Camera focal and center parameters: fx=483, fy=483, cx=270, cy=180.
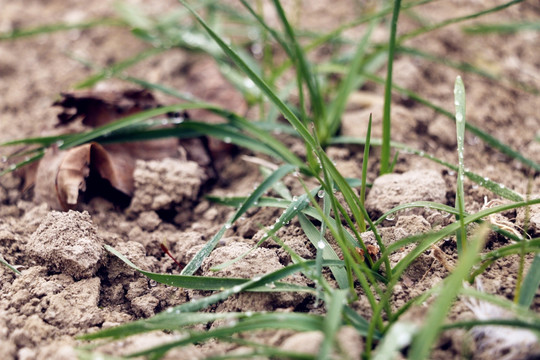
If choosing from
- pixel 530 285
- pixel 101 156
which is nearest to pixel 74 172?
pixel 101 156

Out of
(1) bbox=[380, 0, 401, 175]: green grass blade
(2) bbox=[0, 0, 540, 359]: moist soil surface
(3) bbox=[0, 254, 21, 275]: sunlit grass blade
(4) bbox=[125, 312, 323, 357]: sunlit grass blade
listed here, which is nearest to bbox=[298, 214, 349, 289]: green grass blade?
(2) bbox=[0, 0, 540, 359]: moist soil surface

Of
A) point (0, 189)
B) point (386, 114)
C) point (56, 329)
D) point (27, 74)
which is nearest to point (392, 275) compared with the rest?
point (386, 114)

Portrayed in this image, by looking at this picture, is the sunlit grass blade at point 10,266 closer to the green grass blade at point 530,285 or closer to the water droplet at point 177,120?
the water droplet at point 177,120

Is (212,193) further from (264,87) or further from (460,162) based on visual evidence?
(460,162)

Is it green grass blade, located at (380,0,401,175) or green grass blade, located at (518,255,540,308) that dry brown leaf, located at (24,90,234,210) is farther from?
green grass blade, located at (518,255,540,308)

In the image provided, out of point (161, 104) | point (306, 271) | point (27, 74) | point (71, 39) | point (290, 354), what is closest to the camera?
point (290, 354)

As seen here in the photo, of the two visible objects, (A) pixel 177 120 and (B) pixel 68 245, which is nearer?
(B) pixel 68 245

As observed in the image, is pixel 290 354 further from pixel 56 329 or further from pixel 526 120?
pixel 526 120
